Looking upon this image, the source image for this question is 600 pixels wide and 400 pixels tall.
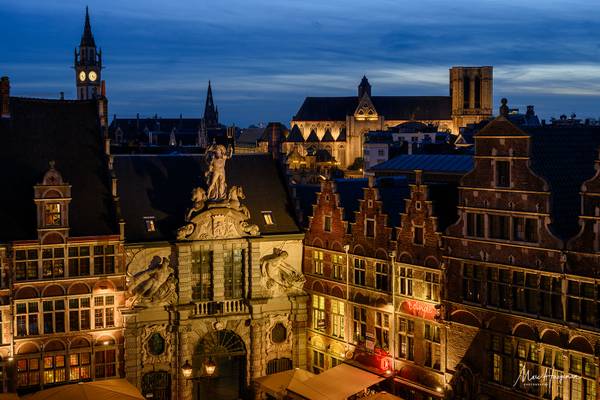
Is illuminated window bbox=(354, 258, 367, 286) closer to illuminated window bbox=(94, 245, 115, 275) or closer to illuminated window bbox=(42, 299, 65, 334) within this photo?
illuminated window bbox=(94, 245, 115, 275)

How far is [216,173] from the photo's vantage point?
132 feet

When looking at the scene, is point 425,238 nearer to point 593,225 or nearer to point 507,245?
point 507,245

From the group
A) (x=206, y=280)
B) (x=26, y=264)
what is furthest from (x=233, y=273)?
(x=26, y=264)

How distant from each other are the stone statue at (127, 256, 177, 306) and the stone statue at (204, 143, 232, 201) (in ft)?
12.2

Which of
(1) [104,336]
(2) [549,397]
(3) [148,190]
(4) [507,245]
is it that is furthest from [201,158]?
(2) [549,397]

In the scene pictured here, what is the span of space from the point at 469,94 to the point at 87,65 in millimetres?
78820

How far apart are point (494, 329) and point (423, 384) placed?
4.99 m

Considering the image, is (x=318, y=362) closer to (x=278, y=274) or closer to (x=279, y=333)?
(x=279, y=333)

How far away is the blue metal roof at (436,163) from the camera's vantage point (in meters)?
51.8

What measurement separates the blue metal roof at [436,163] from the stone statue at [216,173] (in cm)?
1543

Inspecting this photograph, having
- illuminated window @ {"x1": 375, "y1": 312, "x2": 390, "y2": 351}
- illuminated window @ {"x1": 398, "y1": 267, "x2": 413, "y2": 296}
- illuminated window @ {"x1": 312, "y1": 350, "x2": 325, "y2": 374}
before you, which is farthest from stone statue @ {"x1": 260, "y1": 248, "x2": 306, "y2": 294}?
illuminated window @ {"x1": 398, "y1": 267, "x2": 413, "y2": 296}

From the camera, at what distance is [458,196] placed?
118ft

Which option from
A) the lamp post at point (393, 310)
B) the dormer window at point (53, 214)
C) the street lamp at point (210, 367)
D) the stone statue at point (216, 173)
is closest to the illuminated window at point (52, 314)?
the dormer window at point (53, 214)

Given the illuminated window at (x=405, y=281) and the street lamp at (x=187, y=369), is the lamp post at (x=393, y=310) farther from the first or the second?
the street lamp at (x=187, y=369)
